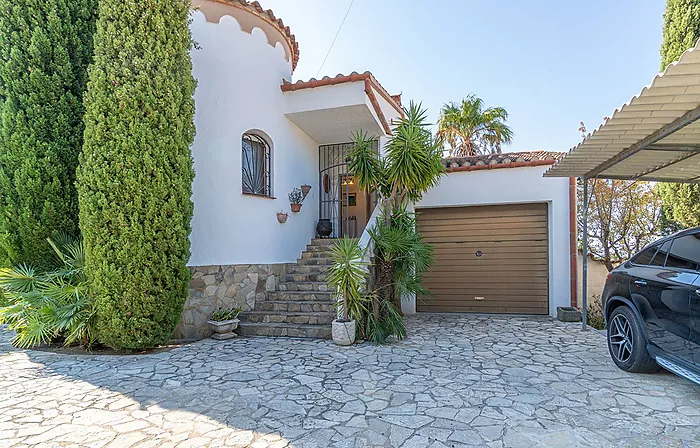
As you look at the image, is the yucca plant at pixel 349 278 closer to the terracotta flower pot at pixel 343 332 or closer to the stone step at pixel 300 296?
the terracotta flower pot at pixel 343 332

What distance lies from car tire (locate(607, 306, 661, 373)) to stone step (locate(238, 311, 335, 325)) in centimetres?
406

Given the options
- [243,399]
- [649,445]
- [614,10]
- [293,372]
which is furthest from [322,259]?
[614,10]

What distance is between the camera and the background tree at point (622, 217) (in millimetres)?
12055

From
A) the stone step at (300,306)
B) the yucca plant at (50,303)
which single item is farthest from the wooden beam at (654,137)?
the yucca plant at (50,303)

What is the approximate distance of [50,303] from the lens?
5.59m

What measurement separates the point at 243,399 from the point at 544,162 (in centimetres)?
773

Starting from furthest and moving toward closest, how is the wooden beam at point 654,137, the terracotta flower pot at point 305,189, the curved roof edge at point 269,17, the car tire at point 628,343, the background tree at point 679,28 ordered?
the terracotta flower pot at point 305,189 < the background tree at point 679,28 < the curved roof edge at point 269,17 < the car tire at point 628,343 < the wooden beam at point 654,137

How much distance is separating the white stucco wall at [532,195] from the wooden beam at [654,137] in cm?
175

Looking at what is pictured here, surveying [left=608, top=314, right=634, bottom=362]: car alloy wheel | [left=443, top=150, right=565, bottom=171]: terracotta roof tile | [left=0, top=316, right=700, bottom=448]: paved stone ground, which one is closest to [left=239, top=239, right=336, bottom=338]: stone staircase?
[left=0, top=316, right=700, bottom=448]: paved stone ground

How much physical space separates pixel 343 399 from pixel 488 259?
247 inches

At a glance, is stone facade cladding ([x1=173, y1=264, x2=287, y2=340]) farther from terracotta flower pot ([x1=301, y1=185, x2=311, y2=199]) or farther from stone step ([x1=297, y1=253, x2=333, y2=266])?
terracotta flower pot ([x1=301, y1=185, x2=311, y2=199])

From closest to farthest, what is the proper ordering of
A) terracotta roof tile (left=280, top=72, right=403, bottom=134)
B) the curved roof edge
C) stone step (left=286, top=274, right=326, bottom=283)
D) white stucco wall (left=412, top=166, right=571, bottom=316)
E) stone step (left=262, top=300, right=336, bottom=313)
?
stone step (left=262, top=300, right=336, bottom=313)
the curved roof edge
terracotta roof tile (left=280, top=72, right=403, bottom=134)
stone step (left=286, top=274, right=326, bottom=283)
white stucco wall (left=412, top=166, right=571, bottom=316)

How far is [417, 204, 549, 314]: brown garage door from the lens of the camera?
8.84 m

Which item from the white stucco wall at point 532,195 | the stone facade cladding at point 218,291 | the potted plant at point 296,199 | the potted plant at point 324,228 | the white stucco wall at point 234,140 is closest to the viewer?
the stone facade cladding at point 218,291
